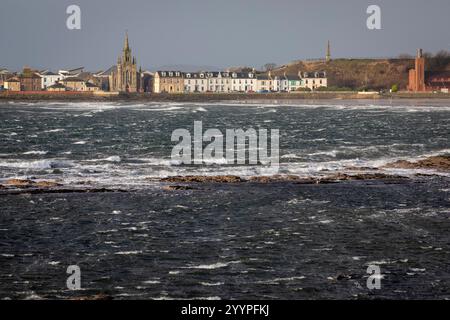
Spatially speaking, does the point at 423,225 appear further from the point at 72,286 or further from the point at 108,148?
the point at 108,148

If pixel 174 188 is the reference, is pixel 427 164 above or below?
above

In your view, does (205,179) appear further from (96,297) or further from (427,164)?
(96,297)

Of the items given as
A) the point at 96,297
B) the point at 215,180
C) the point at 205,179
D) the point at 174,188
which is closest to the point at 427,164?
the point at 215,180

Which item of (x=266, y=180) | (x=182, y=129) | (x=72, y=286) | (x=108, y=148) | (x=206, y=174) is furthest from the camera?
(x=182, y=129)

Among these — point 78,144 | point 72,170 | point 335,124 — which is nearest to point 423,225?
point 72,170

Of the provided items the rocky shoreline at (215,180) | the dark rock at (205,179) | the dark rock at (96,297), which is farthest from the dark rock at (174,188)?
the dark rock at (96,297)

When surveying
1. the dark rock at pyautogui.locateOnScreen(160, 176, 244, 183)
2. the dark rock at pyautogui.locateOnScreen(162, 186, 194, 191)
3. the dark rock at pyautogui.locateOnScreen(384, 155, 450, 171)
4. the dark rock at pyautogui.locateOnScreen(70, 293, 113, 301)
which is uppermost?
the dark rock at pyautogui.locateOnScreen(384, 155, 450, 171)

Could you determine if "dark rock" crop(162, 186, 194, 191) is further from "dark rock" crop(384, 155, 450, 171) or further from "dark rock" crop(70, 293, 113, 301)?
"dark rock" crop(70, 293, 113, 301)

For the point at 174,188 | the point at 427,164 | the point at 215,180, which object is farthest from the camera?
the point at 427,164

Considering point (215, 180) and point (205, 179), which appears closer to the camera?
point (215, 180)

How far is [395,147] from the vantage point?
68.1 metres

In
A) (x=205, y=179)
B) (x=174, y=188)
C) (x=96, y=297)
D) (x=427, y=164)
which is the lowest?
(x=96, y=297)

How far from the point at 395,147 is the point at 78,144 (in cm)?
2710

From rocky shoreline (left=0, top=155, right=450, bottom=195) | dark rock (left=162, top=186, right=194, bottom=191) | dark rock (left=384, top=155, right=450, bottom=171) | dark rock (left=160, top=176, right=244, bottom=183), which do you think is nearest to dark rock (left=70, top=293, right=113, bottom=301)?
rocky shoreline (left=0, top=155, right=450, bottom=195)
